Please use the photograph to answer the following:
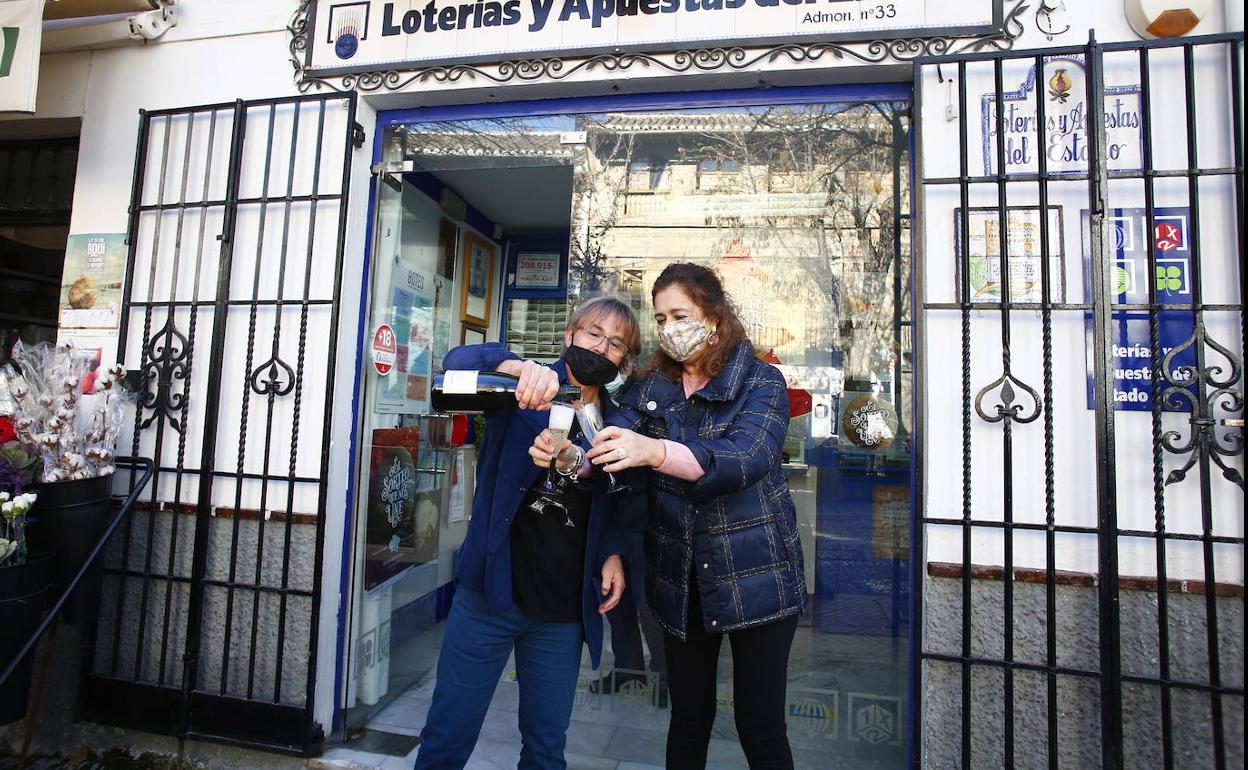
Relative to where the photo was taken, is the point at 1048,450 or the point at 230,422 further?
the point at 230,422

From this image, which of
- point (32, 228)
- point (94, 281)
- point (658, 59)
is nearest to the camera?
point (658, 59)

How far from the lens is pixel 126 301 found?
121 inches

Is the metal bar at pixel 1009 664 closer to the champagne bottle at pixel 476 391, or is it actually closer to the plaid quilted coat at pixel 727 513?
the plaid quilted coat at pixel 727 513

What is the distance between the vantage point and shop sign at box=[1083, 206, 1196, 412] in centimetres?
217

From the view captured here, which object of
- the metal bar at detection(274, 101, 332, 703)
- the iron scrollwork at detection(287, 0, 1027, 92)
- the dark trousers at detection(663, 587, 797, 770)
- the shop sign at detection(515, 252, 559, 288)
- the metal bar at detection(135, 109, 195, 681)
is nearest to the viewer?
the dark trousers at detection(663, 587, 797, 770)

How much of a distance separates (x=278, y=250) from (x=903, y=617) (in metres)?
3.30

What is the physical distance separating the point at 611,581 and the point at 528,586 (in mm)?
265

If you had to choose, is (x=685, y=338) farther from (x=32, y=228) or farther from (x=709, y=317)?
(x=32, y=228)

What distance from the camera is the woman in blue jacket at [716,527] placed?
5.76ft

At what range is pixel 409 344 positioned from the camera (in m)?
3.44

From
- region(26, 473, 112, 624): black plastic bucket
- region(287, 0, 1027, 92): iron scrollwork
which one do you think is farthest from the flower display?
region(287, 0, 1027, 92): iron scrollwork

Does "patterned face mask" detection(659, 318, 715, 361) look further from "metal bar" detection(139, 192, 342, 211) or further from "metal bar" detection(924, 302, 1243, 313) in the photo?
"metal bar" detection(139, 192, 342, 211)

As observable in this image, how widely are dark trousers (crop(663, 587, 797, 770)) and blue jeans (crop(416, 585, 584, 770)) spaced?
0.34 metres

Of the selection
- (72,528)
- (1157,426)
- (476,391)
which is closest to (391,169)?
(476,391)
